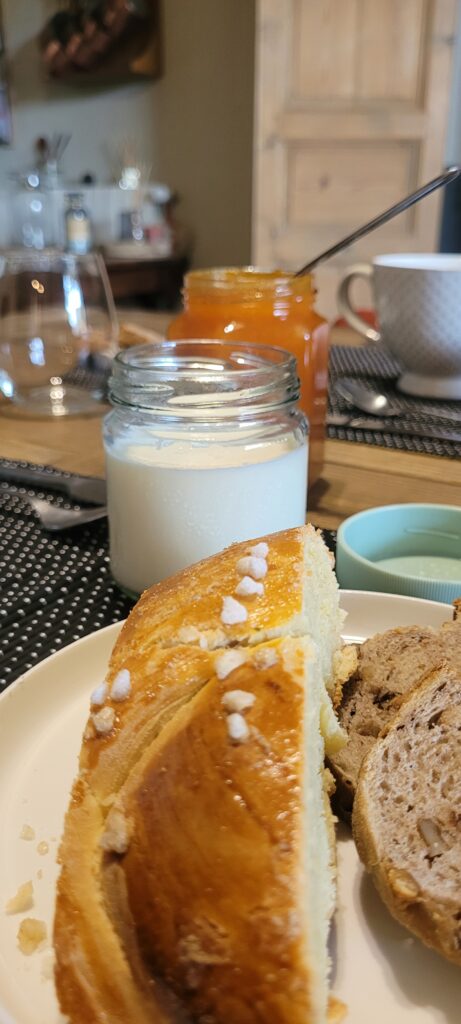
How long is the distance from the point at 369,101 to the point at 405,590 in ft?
13.0

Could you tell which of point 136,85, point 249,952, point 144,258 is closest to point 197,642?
point 249,952

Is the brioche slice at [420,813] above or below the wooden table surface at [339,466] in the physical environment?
above

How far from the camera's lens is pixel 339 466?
4.95 ft

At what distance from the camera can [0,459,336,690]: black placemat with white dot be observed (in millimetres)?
931

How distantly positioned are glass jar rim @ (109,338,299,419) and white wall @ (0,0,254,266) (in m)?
4.83

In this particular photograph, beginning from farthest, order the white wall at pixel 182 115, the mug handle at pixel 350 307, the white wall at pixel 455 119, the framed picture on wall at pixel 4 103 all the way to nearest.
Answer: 1. the framed picture on wall at pixel 4 103
2. the white wall at pixel 182 115
3. the white wall at pixel 455 119
4. the mug handle at pixel 350 307

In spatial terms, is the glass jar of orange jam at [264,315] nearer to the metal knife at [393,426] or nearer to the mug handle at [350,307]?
the metal knife at [393,426]

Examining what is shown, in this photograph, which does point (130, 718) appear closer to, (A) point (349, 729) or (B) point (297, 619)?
(B) point (297, 619)

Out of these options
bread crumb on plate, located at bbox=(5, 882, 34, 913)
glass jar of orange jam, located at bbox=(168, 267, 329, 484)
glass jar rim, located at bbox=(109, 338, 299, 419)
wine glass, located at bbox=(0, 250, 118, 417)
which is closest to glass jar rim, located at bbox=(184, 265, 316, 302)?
glass jar of orange jam, located at bbox=(168, 267, 329, 484)

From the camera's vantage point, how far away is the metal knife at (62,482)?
1.31 m

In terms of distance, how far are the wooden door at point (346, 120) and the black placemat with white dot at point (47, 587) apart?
11.9 feet

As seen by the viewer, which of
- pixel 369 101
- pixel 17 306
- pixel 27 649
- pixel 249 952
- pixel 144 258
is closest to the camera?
pixel 249 952

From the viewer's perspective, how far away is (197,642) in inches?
24.5

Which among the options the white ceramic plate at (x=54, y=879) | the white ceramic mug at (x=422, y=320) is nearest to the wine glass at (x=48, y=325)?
the white ceramic mug at (x=422, y=320)
